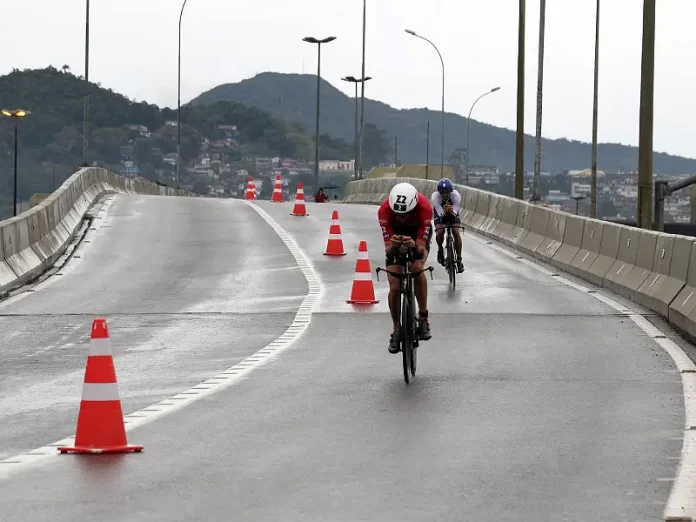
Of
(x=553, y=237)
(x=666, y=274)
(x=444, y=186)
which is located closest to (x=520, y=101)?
(x=553, y=237)

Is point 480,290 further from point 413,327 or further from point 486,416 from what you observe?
point 486,416

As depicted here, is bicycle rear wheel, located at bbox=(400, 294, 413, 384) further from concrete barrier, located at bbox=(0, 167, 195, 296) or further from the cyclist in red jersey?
concrete barrier, located at bbox=(0, 167, 195, 296)

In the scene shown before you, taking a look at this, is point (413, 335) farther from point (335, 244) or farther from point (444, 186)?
point (335, 244)

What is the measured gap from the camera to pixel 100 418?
9.08m

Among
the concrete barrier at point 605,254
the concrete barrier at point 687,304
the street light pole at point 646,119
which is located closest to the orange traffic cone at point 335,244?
the concrete barrier at point 605,254

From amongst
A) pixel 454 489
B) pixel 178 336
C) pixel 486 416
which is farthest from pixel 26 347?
pixel 454 489

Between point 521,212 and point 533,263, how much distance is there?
16.6 feet

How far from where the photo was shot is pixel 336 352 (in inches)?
612

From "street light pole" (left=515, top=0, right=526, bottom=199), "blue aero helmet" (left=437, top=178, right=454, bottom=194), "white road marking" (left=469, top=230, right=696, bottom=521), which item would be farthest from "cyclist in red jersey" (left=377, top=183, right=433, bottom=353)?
"street light pole" (left=515, top=0, right=526, bottom=199)

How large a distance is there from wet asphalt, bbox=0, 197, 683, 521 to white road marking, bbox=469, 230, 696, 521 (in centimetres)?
9

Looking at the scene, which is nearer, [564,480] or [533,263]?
[564,480]

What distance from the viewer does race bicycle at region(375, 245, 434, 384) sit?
12.9 meters

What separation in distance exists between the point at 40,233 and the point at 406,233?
1513cm

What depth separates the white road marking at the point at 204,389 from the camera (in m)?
8.95
